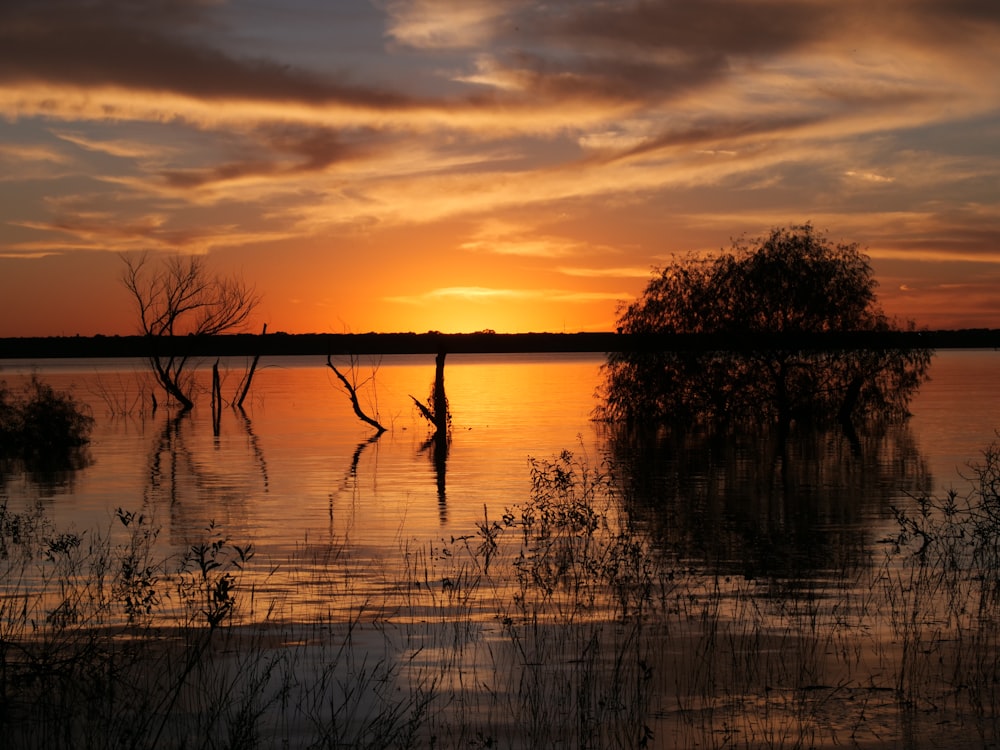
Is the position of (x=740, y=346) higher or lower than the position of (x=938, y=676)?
higher

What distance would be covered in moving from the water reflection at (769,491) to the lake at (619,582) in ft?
0.31

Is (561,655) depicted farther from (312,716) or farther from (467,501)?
(467,501)

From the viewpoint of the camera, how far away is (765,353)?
42.6m

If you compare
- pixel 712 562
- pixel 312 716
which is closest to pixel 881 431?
pixel 712 562

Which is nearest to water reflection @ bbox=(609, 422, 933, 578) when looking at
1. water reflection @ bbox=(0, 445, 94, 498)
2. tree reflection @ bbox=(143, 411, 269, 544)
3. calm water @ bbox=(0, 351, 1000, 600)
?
calm water @ bbox=(0, 351, 1000, 600)

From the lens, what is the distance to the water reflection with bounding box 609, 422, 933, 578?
16750 mm

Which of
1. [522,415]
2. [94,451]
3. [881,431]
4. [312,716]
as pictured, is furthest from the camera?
[522,415]

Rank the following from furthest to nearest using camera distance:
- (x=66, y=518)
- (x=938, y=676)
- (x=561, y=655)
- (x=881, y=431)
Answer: (x=881, y=431), (x=66, y=518), (x=561, y=655), (x=938, y=676)

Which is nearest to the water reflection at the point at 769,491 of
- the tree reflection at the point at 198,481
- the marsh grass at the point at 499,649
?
the marsh grass at the point at 499,649

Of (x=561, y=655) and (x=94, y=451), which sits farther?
(x=94, y=451)

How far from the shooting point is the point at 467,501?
23.2 m

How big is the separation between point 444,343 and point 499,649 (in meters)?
33.5

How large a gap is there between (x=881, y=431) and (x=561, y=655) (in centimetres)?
3306

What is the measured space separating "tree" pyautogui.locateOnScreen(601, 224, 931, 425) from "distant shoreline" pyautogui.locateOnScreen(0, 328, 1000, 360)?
0.41 metres
